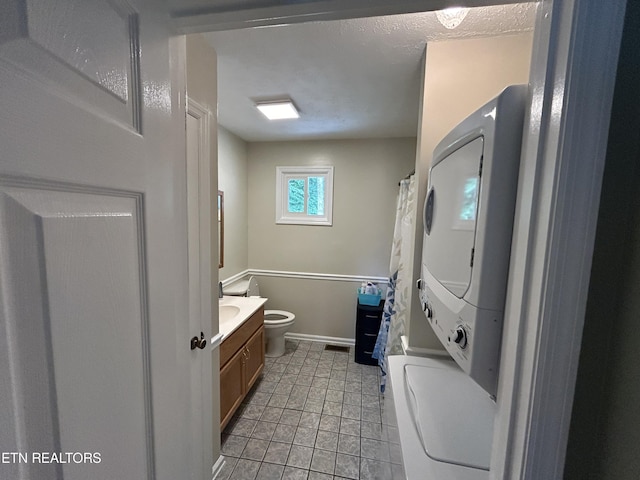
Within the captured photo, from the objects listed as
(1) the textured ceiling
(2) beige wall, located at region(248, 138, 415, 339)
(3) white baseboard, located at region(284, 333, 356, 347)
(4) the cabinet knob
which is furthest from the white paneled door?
(3) white baseboard, located at region(284, 333, 356, 347)

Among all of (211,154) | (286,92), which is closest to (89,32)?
(211,154)

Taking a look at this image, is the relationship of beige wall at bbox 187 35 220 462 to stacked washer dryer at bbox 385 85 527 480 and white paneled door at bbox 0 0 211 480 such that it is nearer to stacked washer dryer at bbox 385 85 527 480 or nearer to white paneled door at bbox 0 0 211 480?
white paneled door at bbox 0 0 211 480

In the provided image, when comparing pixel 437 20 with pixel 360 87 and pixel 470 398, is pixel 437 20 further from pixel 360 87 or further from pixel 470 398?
pixel 470 398

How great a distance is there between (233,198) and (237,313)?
133 cm

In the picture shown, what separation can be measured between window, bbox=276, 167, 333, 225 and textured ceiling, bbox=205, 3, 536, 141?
764 mm

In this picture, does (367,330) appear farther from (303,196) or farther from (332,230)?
(303,196)

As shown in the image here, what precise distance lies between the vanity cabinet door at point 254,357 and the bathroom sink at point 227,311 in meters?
0.25

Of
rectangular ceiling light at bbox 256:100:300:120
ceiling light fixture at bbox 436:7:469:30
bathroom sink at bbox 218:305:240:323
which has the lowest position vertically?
bathroom sink at bbox 218:305:240:323

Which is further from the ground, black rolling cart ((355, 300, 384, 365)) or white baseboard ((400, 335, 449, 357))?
white baseboard ((400, 335, 449, 357))

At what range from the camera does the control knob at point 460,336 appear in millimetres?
681

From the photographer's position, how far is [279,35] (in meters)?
1.35

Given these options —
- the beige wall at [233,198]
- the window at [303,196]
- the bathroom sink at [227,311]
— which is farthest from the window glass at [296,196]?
the bathroom sink at [227,311]

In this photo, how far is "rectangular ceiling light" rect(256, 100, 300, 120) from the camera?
2104mm

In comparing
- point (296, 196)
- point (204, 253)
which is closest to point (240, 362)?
point (204, 253)
